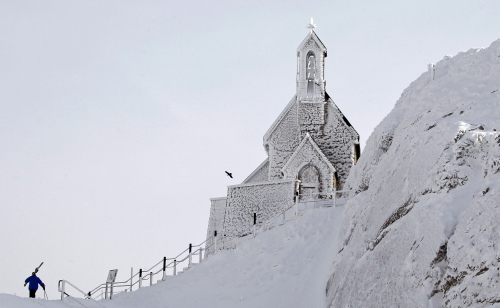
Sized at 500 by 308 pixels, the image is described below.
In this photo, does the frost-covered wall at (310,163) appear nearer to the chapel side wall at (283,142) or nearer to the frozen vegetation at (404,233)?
the chapel side wall at (283,142)

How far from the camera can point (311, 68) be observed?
39.8m

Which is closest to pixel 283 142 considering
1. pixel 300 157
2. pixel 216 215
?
pixel 300 157

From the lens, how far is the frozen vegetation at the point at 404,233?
46.8 feet

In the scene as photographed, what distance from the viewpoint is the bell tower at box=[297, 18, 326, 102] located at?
38938mm

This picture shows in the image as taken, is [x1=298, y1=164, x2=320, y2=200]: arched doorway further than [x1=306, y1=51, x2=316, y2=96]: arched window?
No

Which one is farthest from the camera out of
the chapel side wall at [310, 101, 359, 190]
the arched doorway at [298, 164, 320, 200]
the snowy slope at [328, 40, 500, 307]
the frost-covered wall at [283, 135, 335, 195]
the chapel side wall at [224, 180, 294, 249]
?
the chapel side wall at [310, 101, 359, 190]

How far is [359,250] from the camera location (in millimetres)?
19484

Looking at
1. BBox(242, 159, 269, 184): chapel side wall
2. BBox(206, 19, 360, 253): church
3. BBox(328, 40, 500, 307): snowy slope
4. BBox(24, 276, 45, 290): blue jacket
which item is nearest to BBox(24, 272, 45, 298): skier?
BBox(24, 276, 45, 290): blue jacket

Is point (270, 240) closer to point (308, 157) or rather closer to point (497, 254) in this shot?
point (308, 157)

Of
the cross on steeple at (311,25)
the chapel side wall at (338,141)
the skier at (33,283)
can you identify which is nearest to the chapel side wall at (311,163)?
the chapel side wall at (338,141)

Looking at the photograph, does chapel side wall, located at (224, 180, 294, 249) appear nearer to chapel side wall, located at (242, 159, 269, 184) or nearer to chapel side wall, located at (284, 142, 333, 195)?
chapel side wall, located at (284, 142, 333, 195)

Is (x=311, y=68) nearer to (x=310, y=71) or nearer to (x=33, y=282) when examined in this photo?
(x=310, y=71)

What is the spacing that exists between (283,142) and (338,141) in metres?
3.09

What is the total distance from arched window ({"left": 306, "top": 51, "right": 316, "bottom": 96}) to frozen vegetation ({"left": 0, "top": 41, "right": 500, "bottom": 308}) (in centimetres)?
1255
